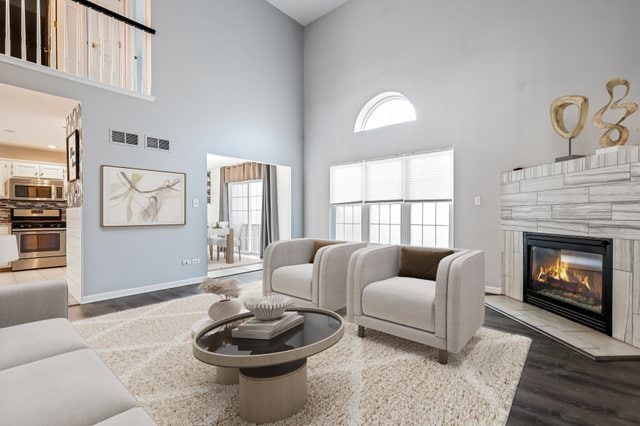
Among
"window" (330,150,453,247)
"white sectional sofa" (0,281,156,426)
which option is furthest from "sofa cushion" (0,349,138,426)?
"window" (330,150,453,247)

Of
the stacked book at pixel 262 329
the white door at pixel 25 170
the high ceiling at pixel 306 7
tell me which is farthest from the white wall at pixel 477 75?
the white door at pixel 25 170

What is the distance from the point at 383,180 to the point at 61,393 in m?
4.75

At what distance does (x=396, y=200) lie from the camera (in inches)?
200

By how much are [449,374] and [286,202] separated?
4976 millimetres

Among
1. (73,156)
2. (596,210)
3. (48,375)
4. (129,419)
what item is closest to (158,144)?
(73,156)

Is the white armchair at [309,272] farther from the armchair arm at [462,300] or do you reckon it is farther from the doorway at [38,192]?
the doorway at [38,192]

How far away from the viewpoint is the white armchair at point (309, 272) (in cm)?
301

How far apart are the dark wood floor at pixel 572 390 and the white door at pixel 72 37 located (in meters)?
5.57

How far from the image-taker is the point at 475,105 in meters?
4.23

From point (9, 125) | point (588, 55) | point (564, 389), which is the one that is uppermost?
point (588, 55)

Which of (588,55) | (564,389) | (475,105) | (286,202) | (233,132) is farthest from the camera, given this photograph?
(286,202)

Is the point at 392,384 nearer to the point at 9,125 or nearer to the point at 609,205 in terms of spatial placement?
the point at 609,205

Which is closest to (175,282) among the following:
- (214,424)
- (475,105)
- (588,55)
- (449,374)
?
(214,424)

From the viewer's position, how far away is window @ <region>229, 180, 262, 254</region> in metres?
8.16
